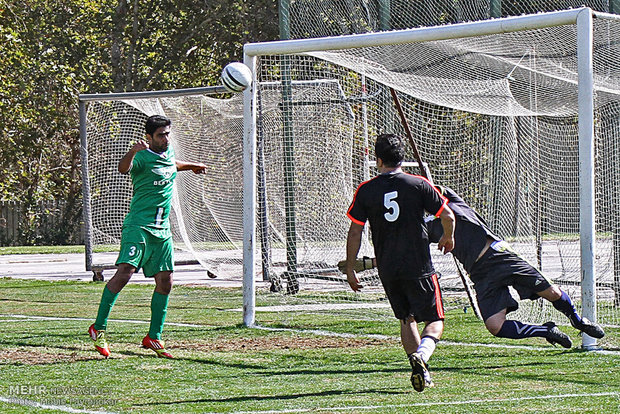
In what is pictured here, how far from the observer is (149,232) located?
9.50 metres

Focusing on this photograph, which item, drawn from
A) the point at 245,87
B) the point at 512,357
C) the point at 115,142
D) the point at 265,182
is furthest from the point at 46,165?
the point at 512,357

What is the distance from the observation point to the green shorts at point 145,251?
30.8 ft

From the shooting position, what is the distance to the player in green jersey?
9.42 meters

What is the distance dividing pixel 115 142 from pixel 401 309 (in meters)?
12.3

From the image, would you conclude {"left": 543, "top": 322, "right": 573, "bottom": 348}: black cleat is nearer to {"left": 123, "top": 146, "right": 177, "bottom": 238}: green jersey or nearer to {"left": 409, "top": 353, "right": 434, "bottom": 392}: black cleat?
{"left": 409, "top": 353, "right": 434, "bottom": 392}: black cleat

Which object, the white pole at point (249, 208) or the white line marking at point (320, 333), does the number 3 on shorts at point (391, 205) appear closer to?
the white line marking at point (320, 333)

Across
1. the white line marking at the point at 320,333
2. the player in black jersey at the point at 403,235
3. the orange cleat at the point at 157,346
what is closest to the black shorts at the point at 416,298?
the player in black jersey at the point at 403,235

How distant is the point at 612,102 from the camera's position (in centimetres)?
1270

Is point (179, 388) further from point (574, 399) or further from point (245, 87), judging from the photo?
point (245, 87)

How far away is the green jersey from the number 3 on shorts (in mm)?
2816

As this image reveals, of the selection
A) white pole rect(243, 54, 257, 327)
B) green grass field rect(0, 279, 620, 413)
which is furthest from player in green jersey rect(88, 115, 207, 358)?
white pole rect(243, 54, 257, 327)

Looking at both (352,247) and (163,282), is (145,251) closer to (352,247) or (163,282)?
(163,282)

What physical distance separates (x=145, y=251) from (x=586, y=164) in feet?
13.0

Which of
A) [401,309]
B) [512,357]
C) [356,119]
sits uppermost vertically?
[356,119]
